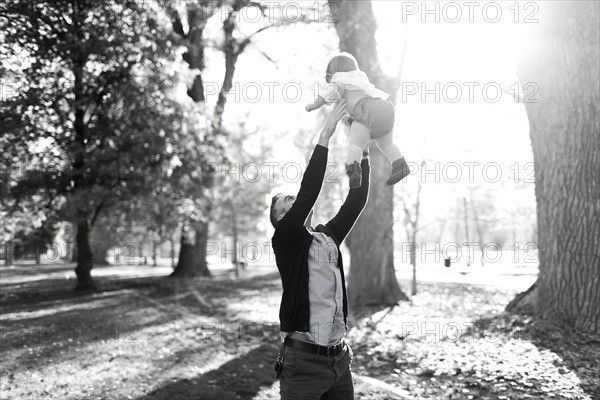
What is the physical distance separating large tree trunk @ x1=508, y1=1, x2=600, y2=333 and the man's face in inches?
232

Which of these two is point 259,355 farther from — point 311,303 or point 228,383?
point 311,303

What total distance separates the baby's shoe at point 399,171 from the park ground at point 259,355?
386 cm

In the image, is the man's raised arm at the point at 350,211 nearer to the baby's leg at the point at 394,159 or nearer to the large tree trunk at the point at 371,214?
the baby's leg at the point at 394,159

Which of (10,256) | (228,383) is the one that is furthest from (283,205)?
(10,256)

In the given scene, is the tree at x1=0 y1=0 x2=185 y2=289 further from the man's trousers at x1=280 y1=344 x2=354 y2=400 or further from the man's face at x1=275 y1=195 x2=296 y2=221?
the man's trousers at x1=280 y1=344 x2=354 y2=400

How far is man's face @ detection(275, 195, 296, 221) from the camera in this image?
2852 millimetres

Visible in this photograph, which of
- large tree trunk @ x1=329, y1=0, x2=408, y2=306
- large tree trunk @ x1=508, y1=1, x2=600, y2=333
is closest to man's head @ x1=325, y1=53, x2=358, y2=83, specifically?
large tree trunk @ x1=508, y1=1, x2=600, y2=333

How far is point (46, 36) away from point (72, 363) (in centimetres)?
1032

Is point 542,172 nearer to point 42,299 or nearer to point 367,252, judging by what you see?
point 367,252

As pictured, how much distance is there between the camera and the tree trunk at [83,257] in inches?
711

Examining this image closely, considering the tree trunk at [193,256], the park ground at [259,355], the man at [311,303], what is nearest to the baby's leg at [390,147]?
the man at [311,303]

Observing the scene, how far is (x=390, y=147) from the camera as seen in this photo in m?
2.72

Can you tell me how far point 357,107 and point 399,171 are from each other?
427 mm

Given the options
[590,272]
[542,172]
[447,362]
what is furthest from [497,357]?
[542,172]
